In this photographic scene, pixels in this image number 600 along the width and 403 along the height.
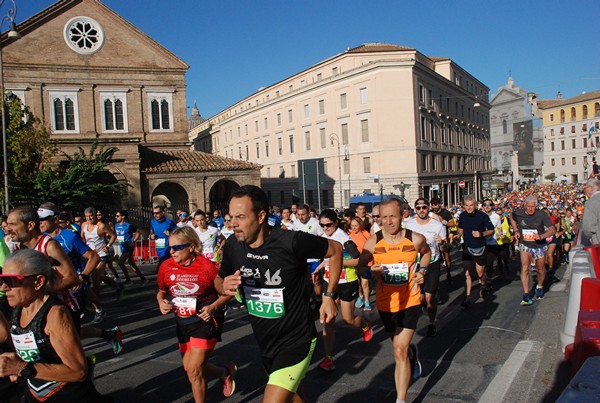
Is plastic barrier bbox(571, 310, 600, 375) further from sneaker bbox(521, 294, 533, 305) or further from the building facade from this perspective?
the building facade

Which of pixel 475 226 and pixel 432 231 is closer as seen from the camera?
pixel 432 231

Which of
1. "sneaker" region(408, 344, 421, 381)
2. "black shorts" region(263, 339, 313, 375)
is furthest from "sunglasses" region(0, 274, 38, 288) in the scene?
"sneaker" region(408, 344, 421, 381)

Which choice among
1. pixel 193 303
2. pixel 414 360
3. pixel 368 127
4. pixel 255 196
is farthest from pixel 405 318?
pixel 368 127

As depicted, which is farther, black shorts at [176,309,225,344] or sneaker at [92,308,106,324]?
sneaker at [92,308,106,324]

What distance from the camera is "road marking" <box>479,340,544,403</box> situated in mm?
4867

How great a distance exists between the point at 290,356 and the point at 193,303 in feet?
5.25

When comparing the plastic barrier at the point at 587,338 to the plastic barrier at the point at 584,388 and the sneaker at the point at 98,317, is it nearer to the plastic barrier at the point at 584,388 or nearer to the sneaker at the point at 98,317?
the plastic barrier at the point at 584,388

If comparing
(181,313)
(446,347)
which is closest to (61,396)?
(181,313)

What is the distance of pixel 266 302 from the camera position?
11.5 ft

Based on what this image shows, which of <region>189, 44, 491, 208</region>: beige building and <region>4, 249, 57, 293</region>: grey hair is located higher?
<region>189, 44, 491, 208</region>: beige building

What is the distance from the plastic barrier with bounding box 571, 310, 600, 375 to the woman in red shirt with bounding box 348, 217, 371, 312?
4689mm

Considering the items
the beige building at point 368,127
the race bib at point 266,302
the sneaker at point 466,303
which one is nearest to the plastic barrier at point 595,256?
the sneaker at point 466,303

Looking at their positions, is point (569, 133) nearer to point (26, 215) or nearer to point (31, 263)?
point (26, 215)

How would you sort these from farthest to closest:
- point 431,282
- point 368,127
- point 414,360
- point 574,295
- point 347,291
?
point 368,127 < point 431,282 < point 347,291 < point 414,360 < point 574,295
